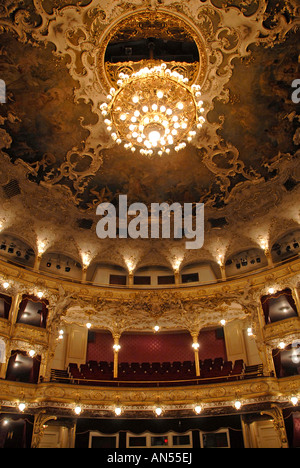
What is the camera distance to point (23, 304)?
1483 cm

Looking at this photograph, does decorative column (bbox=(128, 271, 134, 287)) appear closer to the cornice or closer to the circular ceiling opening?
the cornice

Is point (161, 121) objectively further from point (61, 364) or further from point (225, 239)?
point (61, 364)

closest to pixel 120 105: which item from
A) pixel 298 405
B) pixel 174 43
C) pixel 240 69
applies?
pixel 174 43

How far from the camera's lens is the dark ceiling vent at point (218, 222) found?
699 inches

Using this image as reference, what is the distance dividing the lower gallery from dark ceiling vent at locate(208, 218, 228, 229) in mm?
106

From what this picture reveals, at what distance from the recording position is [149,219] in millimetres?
18109

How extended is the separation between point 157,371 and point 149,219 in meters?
7.75

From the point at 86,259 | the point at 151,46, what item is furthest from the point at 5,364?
the point at 151,46

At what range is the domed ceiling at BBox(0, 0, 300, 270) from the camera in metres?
11.3

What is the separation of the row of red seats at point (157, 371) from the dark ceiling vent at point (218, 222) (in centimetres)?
687

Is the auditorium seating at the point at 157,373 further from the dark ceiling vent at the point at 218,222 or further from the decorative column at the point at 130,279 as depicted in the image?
the dark ceiling vent at the point at 218,222

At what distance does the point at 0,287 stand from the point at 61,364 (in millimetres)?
5492

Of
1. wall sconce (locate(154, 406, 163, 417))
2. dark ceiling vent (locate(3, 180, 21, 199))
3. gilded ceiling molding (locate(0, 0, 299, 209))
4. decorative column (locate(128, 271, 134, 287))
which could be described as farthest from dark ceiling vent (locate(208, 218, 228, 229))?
dark ceiling vent (locate(3, 180, 21, 199))

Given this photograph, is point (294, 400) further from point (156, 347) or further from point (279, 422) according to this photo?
point (156, 347)
